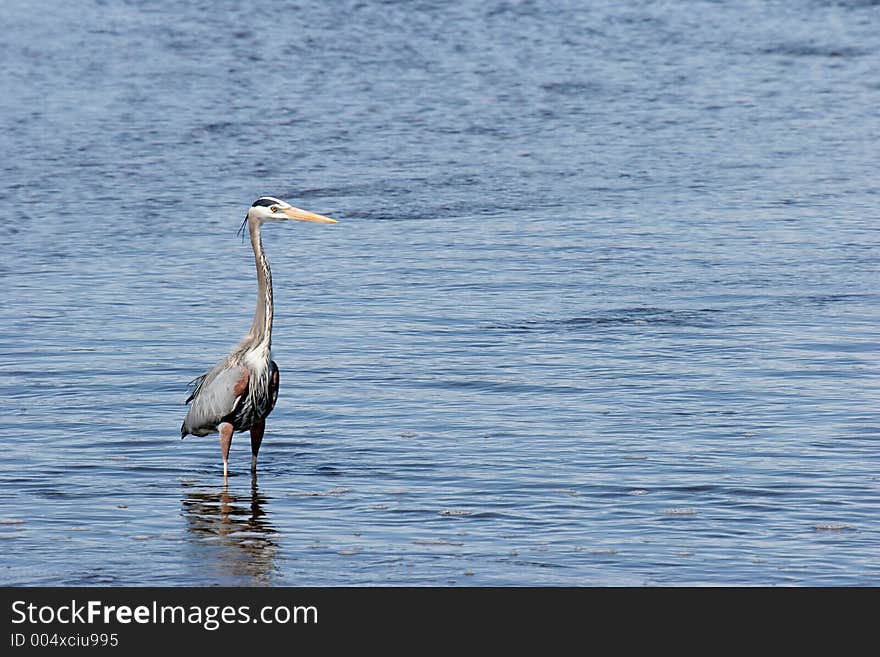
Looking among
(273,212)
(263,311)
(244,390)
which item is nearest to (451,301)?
(273,212)

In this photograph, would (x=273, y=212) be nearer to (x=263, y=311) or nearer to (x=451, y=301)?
(x=263, y=311)

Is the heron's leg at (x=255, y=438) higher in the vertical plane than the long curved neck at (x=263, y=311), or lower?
lower

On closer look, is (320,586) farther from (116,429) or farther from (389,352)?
(389,352)

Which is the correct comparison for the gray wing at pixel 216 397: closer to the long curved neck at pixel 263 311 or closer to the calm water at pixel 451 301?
the long curved neck at pixel 263 311

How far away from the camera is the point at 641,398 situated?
1142cm

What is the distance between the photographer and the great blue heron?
9.98 metres

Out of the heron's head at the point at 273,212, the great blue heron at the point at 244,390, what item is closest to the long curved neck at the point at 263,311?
the great blue heron at the point at 244,390

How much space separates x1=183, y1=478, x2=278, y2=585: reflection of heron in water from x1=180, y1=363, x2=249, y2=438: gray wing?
464 millimetres

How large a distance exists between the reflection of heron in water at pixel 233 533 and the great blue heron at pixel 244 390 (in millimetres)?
339

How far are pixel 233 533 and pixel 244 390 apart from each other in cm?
116

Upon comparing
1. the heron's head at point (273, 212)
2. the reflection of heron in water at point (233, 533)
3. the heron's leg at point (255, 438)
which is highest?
the heron's head at point (273, 212)

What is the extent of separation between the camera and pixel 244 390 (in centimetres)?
998

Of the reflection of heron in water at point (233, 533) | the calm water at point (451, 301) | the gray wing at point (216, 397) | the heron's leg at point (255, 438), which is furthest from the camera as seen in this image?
the heron's leg at point (255, 438)

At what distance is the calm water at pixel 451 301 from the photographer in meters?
8.90
